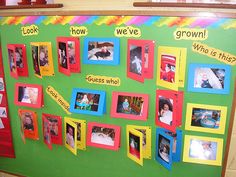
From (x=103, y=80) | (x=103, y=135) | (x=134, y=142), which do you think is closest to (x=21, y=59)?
(x=103, y=80)

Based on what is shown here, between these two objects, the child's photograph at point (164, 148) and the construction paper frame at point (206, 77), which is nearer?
the construction paper frame at point (206, 77)

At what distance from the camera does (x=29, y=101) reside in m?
1.36

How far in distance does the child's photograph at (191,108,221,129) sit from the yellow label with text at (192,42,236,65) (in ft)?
0.71

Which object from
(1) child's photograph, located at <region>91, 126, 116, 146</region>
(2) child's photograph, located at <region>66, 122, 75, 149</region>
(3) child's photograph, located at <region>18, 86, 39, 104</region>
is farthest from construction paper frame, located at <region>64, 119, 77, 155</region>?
(3) child's photograph, located at <region>18, 86, 39, 104</region>

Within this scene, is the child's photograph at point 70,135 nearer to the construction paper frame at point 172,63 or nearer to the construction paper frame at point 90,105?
the construction paper frame at point 90,105

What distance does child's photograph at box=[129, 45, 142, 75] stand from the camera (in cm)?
109

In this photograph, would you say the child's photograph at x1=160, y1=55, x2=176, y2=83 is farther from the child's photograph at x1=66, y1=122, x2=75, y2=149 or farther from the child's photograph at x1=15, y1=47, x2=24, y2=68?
the child's photograph at x1=15, y1=47, x2=24, y2=68

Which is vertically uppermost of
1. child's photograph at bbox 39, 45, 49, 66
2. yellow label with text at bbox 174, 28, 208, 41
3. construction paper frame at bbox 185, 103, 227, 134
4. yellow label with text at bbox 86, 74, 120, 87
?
yellow label with text at bbox 174, 28, 208, 41

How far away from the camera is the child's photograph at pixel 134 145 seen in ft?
3.89

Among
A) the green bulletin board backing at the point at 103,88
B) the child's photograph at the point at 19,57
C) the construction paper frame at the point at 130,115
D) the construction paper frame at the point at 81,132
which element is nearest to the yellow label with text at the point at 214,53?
the green bulletin board backing at the point at 103,88

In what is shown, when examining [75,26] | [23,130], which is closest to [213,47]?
[75,26]

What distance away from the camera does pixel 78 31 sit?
1168 mm

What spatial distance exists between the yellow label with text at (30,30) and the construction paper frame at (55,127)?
0.42 m

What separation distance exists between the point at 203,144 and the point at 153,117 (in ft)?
0.80
